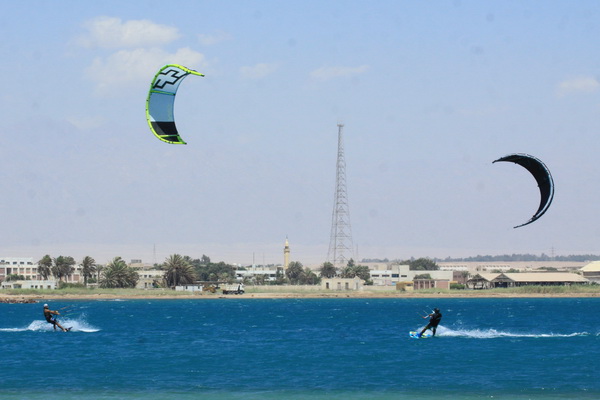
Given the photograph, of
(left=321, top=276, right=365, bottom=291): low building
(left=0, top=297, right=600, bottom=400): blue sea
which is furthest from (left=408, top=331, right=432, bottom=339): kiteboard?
(left=321, top=276, right=365, bottom=291): low building

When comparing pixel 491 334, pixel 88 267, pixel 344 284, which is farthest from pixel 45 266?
pixel 491 334

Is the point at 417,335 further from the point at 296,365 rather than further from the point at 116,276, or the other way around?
the point at 116,276

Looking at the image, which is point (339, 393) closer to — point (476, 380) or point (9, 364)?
point (476, 380)

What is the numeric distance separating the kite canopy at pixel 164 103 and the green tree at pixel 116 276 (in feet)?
499

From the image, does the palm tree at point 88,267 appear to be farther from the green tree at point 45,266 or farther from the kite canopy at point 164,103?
A: the kite canopy at point 164,103

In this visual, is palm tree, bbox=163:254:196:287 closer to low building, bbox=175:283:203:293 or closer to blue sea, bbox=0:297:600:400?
low building, bbox=175:283:203:293

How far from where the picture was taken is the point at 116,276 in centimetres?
18000

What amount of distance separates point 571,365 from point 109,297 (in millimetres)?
135781

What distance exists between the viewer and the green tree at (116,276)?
590ft

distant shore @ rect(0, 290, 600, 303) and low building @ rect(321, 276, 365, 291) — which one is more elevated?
low building @ rect(321, 276, 365, 291)

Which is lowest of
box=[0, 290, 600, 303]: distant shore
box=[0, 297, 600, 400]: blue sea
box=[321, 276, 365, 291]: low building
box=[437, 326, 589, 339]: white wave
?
box=[0, 297, 600, 400]: blue sea

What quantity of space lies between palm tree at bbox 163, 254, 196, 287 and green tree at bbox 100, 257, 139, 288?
7433 millimetres

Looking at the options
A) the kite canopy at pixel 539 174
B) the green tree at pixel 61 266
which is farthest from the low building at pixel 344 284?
the kite canopy at pixel 539 174

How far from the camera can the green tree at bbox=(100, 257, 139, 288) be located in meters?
180
